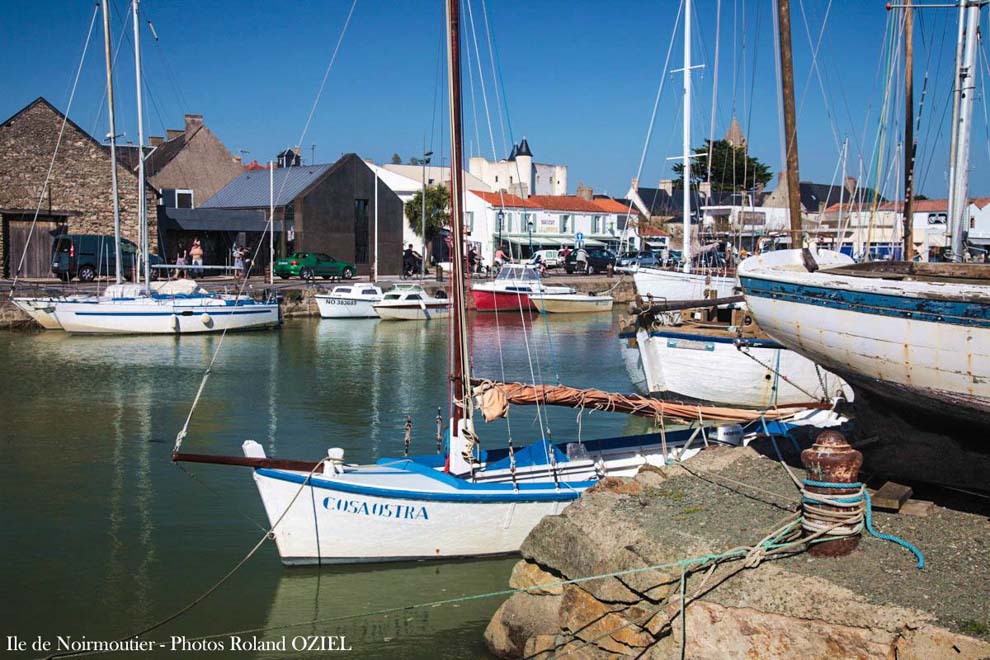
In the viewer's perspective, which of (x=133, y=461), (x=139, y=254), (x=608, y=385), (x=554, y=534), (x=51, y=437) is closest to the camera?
(x=554, y=534)

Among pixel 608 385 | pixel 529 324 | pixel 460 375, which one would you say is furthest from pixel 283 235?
pixel 460 375

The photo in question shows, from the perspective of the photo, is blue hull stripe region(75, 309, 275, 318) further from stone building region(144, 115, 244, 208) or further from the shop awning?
stone building region(144, 115, 244, 208)

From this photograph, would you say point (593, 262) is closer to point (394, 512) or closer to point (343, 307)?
point (343, 307)

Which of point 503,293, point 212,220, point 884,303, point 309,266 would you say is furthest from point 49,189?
point 884,303

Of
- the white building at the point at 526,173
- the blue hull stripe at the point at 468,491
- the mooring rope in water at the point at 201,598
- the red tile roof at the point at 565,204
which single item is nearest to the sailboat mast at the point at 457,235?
the blue hull stripe at the point at 468,491

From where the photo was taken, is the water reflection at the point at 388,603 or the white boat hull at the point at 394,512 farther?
the white boat hull at the point at 394,512

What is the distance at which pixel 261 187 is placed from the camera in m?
61.0

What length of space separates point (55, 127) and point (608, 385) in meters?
33.9

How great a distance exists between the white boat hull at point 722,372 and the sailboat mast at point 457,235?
9200mm

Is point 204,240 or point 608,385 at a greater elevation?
point 204,240

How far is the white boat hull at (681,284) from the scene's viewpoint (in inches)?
1230

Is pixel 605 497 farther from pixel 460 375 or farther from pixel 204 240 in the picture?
pixel 204 240

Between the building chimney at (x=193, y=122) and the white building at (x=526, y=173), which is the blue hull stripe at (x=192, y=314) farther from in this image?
the white building at (x=526, y=173)

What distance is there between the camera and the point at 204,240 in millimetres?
54562
